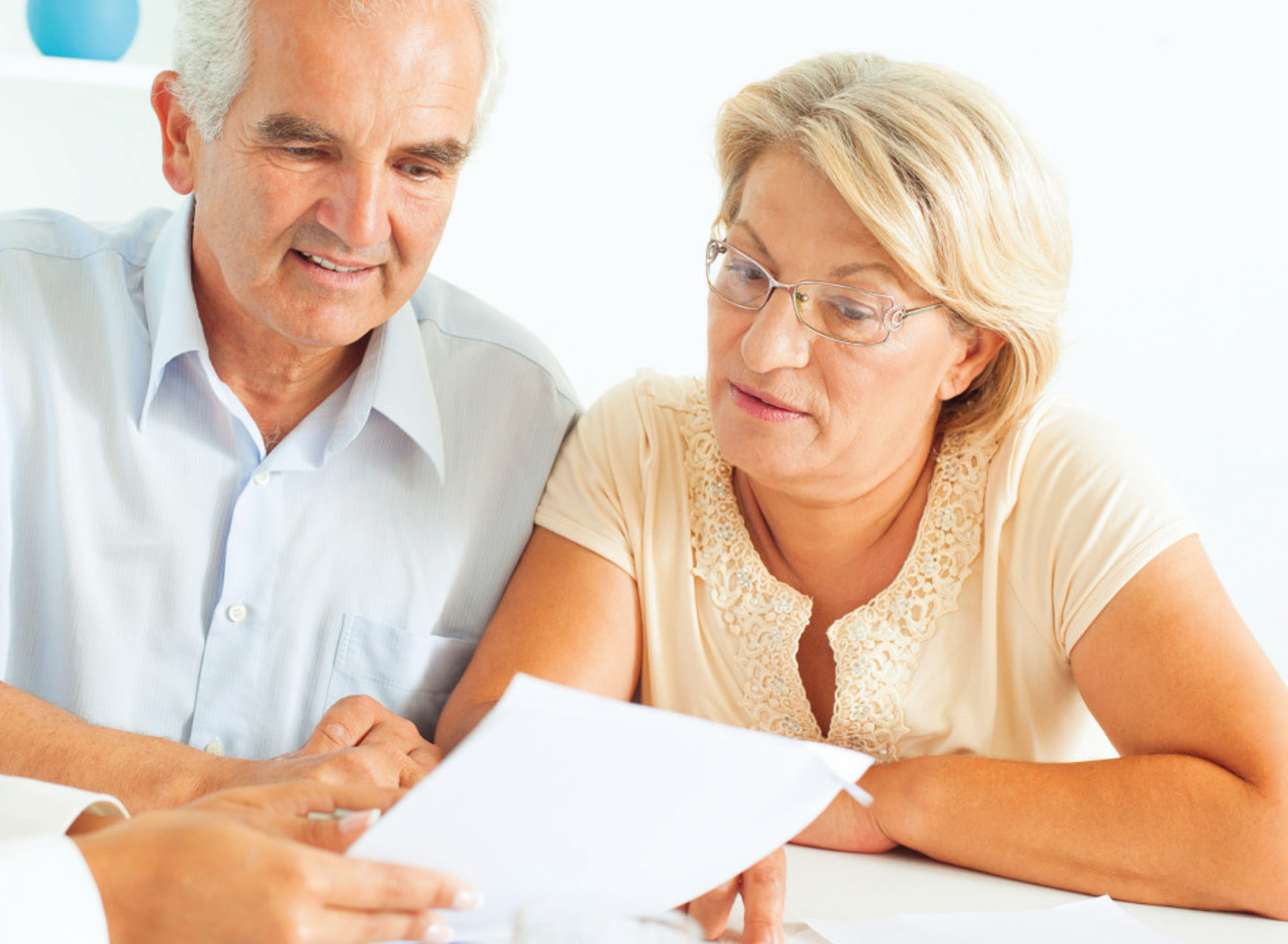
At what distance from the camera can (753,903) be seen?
119 centimetres

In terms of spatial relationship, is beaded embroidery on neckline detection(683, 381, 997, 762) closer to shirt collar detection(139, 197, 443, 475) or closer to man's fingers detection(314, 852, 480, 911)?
shirt collar detection(139, 197, 443, 475)

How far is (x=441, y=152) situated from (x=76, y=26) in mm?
1528

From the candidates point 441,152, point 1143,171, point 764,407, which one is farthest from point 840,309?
point 1143,171

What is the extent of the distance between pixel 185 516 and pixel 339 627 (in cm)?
25

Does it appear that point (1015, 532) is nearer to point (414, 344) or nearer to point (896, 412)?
point (896, 412)

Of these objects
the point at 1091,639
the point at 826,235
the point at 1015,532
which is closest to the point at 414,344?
the point at 826,235

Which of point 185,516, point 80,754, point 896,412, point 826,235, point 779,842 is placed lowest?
point 80,754

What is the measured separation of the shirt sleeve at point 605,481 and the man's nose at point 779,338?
1.02 feet

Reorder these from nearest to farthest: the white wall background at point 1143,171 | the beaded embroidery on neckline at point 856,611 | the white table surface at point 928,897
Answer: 1. the white table surface at point 928,897
2. the beaded embroidery on neckline at point 856,611
3. the white wall background at point 1143,171

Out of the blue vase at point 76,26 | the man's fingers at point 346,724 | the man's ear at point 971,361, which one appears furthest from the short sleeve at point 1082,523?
the blue vase at point 76,26

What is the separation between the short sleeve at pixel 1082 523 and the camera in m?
1.52

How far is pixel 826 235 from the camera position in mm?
1508

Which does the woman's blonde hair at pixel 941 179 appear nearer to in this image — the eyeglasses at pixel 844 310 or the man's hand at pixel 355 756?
the eyeglasses at pixel 844 310

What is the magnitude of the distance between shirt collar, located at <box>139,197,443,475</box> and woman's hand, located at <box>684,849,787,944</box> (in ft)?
2.58
